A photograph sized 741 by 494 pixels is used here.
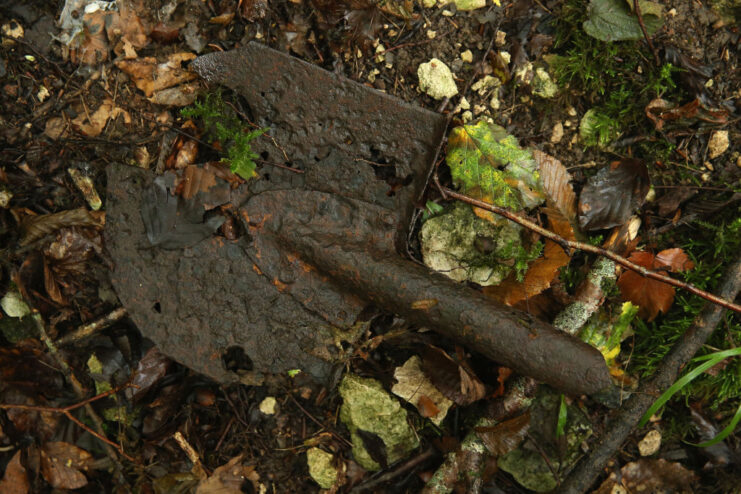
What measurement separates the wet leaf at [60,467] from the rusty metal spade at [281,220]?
3.25 feet

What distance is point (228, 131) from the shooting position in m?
2.33

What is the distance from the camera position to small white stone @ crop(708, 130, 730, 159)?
2.53 meters

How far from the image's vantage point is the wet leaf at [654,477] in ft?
8.52

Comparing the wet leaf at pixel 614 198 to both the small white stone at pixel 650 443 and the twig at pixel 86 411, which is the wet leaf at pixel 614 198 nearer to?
the small white stone at pixel 650 443

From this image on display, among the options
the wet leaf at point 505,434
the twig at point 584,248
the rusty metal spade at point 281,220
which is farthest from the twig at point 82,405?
the twig at point 584,248

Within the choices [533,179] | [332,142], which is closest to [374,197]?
[332,142]

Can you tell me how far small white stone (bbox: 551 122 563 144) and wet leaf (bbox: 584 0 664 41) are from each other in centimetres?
44

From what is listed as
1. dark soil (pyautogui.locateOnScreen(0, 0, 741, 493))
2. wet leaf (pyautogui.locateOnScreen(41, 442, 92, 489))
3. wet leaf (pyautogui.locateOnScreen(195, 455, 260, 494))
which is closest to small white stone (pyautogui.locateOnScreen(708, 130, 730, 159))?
dark soil (pyautogui.locateOnScreen(0, 0, 741, 493))

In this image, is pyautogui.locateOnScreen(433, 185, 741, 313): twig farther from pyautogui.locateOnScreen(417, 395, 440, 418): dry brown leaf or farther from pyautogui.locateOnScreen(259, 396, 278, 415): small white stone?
pyautogui.locateOnScreen(259, 396, 278, 415): small white stone

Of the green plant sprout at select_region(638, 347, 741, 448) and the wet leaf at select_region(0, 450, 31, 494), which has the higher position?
the green plant sprout at select_region(638, 347, 741, 448)

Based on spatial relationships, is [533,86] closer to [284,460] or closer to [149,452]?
[284,460]

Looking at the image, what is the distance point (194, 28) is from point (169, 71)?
0.81 feet

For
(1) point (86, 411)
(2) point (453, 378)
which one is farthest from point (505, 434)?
(1) point (86, 411)

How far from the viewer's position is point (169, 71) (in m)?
2.44
